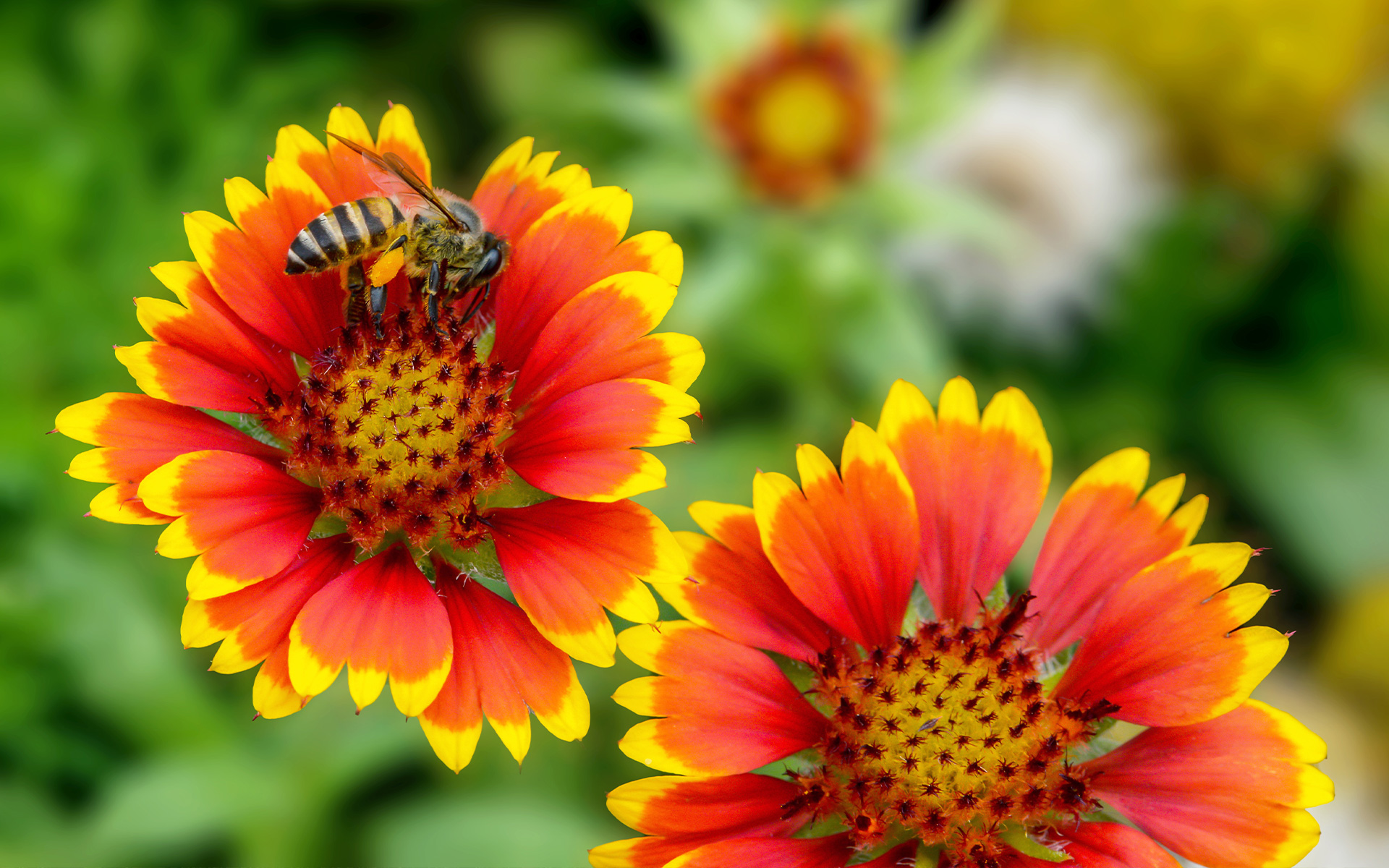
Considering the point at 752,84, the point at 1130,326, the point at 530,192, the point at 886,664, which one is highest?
the point at 752,84

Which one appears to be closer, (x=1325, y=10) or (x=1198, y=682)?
(x=1198, y=682)

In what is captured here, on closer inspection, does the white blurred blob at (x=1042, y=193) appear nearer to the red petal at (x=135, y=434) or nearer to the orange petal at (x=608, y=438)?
the orange petal at (x=608, y=438)

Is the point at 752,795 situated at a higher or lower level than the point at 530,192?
lower

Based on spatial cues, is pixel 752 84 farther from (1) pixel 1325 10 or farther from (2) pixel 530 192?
(1) pixel 1325 10

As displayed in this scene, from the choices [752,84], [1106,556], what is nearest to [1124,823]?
[1106,556]

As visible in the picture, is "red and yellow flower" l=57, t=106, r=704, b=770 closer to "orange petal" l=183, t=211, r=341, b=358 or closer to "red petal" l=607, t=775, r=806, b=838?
"orange petal" l=183, t=211, r=341, b=358

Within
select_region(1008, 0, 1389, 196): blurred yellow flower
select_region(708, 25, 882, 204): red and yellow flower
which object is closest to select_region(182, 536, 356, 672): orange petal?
select_region(708, 25, 882, 204): red and yellow flower
